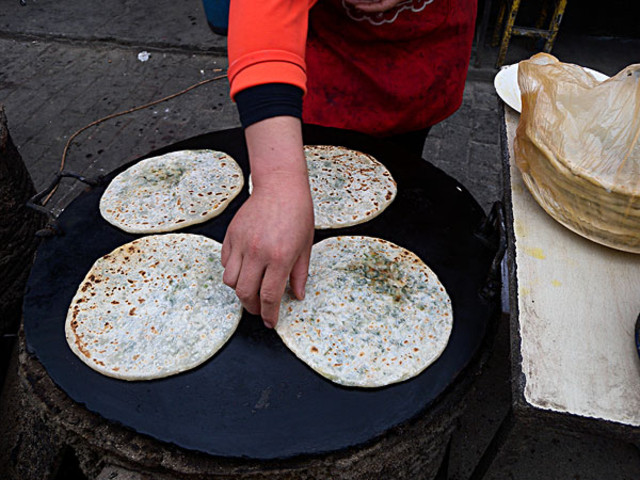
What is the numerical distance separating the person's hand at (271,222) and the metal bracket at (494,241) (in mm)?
569

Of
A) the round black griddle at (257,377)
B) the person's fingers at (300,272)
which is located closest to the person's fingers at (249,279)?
the person's fingers at (300,272)

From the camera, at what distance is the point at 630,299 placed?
44.9 inches

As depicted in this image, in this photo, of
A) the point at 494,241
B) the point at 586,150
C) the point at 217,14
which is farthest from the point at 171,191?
the point at 217,14

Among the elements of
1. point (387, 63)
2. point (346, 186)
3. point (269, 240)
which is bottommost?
point (346, 186)

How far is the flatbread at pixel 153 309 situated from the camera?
1.26 metres

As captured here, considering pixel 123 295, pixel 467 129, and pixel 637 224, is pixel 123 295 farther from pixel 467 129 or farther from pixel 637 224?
pixel 467 129

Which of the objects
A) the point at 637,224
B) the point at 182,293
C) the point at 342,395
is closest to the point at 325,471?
the point at 342,395

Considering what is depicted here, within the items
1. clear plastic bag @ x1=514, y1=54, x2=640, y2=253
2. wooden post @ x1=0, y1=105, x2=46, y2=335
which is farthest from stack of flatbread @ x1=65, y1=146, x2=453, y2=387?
wooden post @ x1=0, y1=105, x2=46, y2=335

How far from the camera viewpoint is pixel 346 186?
5.88 ft

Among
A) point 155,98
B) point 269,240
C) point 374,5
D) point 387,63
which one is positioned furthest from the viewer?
Result: point 155,98

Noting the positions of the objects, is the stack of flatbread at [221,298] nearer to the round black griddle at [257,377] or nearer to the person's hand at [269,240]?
the round black griddle at [257,377]

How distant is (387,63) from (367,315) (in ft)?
3.21

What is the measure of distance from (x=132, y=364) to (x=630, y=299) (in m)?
1.28

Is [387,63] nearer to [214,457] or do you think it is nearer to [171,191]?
[171,191]
